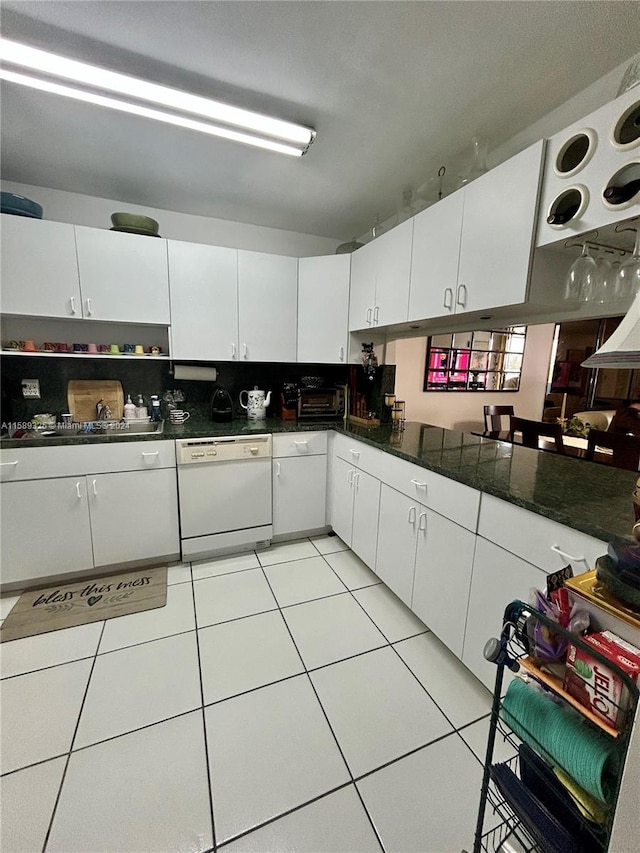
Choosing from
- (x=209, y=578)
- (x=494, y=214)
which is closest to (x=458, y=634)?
(x=209, y=578)

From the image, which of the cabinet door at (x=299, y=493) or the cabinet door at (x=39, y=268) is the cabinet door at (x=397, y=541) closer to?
the cabinet door at (x=299, y=493)

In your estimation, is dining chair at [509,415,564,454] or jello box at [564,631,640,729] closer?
jello box at [564,631,640,729]

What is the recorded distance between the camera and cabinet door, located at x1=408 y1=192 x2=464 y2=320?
5.76 feet

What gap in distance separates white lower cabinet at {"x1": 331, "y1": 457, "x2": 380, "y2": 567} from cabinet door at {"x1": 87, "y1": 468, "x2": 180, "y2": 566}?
1188 millimetres

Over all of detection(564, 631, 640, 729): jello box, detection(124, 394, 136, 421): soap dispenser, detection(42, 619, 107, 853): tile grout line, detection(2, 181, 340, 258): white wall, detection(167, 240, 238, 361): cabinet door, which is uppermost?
detection(2, 181, 340, 258): white wall

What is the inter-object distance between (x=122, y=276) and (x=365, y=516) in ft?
7.63

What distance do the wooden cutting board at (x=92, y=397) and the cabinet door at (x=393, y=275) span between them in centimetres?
205

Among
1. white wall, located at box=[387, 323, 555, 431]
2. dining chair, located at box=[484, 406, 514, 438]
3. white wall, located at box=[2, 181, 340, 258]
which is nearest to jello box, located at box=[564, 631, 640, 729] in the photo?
white wall, located at box=[387, 323, 555, 431]

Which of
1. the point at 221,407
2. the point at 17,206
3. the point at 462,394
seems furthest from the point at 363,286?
the point at 462,394

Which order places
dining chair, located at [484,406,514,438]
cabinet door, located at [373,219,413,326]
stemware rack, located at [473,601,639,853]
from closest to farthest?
stemware rack, located at [473,601,639,853], cabinet door, located at [373,219,413,326], dining chair, located at [484,406,514,438]

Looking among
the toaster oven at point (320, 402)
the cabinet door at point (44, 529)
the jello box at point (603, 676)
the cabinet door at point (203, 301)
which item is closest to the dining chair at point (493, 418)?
the toaster oven at point (320, 402)

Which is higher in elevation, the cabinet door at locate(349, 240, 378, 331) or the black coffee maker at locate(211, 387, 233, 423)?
the cabinet door at locate(349, 240, 378, 331)

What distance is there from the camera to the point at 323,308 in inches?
110

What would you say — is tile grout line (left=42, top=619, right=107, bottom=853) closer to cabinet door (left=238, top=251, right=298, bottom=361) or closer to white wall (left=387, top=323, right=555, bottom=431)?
cabinet door (left=238, top=251, right=298, bottom=361)
